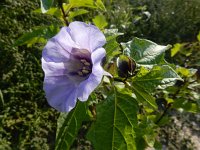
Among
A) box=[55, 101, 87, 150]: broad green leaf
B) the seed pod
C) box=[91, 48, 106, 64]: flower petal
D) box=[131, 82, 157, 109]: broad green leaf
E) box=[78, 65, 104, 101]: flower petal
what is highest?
box=[91, 48, 106, 64]: flower petal

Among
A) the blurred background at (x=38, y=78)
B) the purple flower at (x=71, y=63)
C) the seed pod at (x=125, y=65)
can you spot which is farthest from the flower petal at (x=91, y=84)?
the blurred background at (x=38, y=78)

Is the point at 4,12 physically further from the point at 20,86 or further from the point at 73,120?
the point at 73,120

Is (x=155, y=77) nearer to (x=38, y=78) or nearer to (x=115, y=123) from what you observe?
(x=115, y=123)

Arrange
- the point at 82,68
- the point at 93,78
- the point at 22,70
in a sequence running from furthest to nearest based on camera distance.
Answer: the point at 22,70
the point at 82,68
the point at 93,78

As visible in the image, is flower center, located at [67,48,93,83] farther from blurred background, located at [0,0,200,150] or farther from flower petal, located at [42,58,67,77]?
blurred background, located at [0,0,200,150]

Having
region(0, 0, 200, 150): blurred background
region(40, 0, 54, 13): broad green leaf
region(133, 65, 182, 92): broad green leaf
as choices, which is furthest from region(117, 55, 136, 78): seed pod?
region(0, 0, 200, 150): blurred background

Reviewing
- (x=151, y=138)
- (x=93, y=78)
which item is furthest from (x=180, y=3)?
(x=93, y=78)

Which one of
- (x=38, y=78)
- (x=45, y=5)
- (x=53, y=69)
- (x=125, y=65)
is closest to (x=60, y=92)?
(x=53, y=69)
